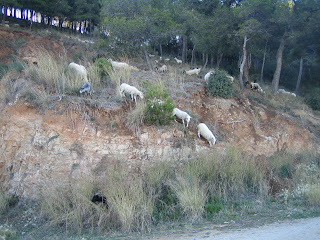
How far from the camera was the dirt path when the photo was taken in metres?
6.62

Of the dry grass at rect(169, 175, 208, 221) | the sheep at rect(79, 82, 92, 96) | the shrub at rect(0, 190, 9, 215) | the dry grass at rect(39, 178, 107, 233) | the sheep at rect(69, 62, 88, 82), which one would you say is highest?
the sheep at rect(69, 62, 88, 82)

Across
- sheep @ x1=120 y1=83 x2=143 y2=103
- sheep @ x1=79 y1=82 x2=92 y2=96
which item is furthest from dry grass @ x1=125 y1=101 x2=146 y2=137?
sheep @ x1=79 y1=82 x2=92 y2=96

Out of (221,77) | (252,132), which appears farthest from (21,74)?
(252,132)

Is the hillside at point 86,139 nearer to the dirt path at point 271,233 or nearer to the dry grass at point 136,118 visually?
the dry grass at point 136,118

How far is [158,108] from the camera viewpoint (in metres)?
11.8

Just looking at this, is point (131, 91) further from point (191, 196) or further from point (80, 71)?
point (191, 196)

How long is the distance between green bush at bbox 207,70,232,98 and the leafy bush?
161 inches

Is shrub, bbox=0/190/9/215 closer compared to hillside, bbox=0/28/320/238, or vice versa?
shrub, bbox=0/190/9/215

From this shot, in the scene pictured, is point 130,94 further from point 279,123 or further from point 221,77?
point 279,123

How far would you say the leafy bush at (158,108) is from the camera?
11.8 metres

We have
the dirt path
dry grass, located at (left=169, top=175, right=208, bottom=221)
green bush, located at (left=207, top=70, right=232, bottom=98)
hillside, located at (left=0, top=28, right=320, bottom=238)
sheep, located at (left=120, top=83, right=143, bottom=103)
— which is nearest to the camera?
the dirt path

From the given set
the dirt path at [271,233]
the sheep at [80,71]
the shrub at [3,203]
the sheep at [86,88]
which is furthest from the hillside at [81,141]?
the dirt path at [271,233]

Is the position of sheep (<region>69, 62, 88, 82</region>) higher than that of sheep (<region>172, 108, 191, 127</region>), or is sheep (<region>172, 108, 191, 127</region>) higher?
sheep (<region>69, 62, 88, 82</region>)

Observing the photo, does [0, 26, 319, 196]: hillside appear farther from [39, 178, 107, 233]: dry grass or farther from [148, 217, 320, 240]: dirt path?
[148, 217, 320, 240]: dirt path
